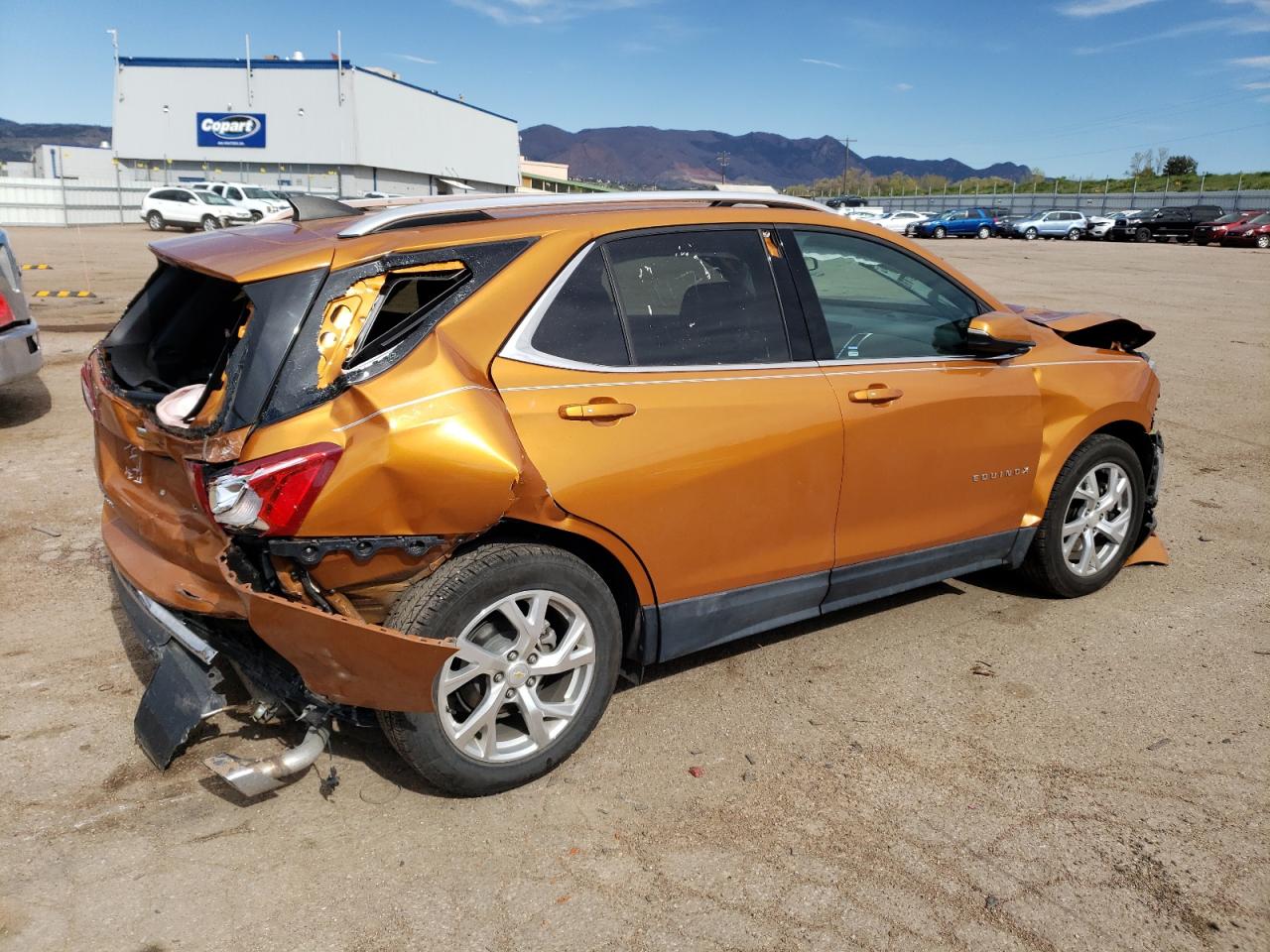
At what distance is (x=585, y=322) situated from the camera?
3215mm

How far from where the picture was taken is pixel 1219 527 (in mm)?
5809

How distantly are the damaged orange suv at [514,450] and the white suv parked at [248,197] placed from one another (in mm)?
36051

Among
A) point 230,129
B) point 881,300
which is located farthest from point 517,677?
point 230,129

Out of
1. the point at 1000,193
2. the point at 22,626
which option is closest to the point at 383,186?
the point at 1000,193

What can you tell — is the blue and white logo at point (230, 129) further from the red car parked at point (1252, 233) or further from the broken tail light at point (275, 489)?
the broken tail light at point (275, 489)

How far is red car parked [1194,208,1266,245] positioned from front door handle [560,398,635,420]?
43561mm

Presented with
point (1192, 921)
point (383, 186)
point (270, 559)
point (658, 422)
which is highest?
point (383, 186)

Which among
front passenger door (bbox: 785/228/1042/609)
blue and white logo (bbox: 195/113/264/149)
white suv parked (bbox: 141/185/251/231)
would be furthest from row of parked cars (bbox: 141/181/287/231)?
front passenger door (bbox: 785/228/1042/609)

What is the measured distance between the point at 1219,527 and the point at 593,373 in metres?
4.56

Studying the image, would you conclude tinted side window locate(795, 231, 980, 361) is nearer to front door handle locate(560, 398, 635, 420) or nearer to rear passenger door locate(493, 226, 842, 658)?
rear passenger door locate(493, 226, 842, 658)

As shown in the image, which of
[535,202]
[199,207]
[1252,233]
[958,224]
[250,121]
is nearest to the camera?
[535,202]

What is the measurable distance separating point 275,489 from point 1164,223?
158 feet

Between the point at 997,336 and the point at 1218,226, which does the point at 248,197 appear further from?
the point at 997,336

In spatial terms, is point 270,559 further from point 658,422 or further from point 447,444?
point 658,422
